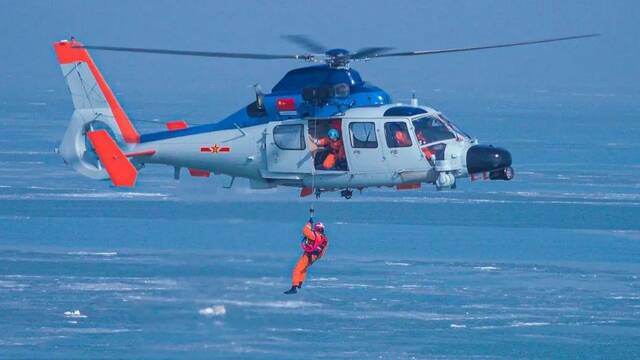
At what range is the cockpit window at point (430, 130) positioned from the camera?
54.3 feet

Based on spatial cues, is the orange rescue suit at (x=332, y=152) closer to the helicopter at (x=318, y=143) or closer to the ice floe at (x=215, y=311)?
the helicopter at (x=318, y=143)

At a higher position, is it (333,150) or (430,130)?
(430,130)

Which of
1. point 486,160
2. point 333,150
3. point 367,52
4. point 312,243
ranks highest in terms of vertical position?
point 367,52

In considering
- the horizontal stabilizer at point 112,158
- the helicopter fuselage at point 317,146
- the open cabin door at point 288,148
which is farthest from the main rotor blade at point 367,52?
the horizontal stabilizer at point 112,158

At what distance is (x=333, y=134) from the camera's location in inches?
654

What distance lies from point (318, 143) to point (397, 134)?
2.63 feet

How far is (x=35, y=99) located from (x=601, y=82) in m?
49.0

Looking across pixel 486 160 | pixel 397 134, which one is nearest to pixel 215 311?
pixel 397 134

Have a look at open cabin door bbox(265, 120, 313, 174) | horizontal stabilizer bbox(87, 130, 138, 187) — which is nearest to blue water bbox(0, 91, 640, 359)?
horizontal stabilizer bbox(87, 130, 138, 187)

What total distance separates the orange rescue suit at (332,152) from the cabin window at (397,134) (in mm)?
470

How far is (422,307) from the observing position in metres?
20.8

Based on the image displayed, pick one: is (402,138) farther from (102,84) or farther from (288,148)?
(102,84)

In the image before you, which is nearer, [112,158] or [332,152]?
[332,152]

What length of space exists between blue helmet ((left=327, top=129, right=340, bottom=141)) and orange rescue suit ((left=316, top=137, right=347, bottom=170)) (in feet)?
0.13
